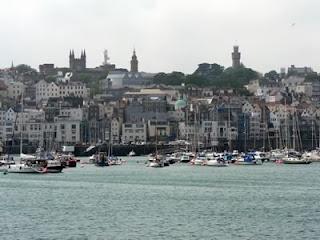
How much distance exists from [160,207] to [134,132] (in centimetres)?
10136

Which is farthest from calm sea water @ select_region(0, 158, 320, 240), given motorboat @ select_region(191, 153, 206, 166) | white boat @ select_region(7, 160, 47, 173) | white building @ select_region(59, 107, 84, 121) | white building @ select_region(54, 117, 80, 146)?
white building @ select_region(59, 107, 84, 121)

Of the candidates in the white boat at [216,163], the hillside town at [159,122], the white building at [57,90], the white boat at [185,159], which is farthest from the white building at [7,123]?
the white boat at [216,163]

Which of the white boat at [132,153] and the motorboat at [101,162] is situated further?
the white boat at [132,153]

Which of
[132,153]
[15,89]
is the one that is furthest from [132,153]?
[15,89]

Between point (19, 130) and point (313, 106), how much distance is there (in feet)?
157

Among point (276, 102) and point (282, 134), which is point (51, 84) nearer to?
point (276, 102)

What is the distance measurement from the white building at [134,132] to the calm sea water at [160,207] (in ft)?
237

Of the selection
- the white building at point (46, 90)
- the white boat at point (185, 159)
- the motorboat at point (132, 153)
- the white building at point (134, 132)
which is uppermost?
the white building at point (46, 90)

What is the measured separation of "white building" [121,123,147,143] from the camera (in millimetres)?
149750

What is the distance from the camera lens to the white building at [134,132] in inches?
5896

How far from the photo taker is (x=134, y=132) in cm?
15050

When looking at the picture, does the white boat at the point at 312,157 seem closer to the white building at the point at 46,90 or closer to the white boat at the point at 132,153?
the white boat at the point at 132,153

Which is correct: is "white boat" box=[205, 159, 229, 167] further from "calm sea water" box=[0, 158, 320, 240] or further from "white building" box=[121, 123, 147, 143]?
"white building" box=[121, 123, 147, 143]

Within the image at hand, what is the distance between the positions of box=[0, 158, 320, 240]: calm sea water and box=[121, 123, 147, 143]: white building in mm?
72204
